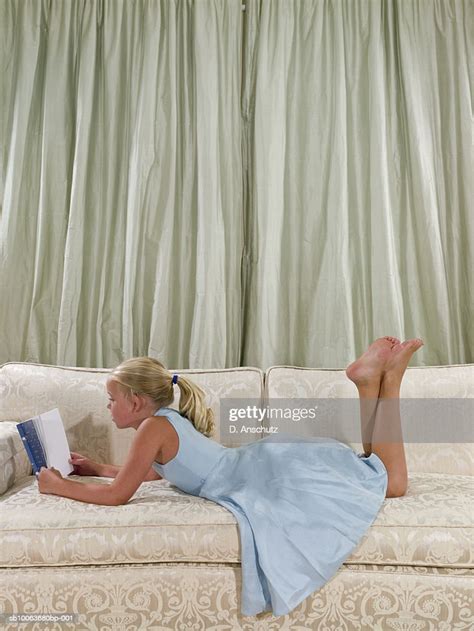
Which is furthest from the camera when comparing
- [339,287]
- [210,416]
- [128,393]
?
[339,287]

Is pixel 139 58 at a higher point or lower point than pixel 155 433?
higher

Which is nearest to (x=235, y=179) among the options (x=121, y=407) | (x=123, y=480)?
(x=121, y=407)

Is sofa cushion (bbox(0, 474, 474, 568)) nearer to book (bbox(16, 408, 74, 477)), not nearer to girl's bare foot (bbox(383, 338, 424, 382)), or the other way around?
book (bbox(16, 408, 74, 477))

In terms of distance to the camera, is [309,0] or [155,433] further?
[309,0]

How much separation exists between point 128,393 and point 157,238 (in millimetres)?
1018

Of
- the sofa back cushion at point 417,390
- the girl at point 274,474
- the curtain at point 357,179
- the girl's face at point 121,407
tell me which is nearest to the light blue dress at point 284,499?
the girl at point 274,474

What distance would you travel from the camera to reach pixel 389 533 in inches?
63.0

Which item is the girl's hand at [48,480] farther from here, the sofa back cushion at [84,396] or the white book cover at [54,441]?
the sofa back cushion at [84,396]

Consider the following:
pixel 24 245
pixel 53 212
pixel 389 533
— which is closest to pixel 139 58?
pixel 53 212

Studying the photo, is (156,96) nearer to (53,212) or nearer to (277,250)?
(53,212)

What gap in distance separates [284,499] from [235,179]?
153 cm

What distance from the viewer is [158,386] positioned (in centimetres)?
190

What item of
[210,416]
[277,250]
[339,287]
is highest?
[277,250]

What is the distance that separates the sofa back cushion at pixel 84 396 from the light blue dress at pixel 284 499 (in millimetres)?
295
